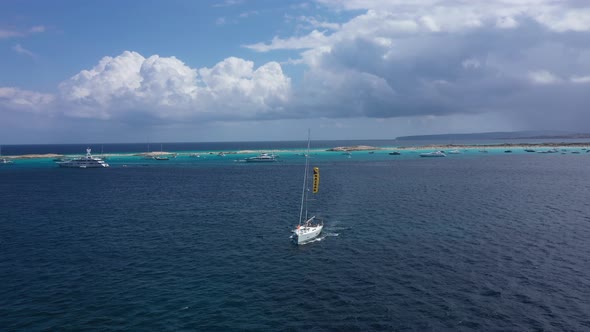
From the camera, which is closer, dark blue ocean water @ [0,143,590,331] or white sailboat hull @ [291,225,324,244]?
dark blue ocean water @ [0,143,590,331]

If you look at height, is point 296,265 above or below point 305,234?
below

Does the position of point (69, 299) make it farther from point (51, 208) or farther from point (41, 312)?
point (51, 208)

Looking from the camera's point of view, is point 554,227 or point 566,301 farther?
point 554,227

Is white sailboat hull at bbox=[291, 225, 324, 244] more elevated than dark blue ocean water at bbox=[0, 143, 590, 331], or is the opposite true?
white sailboat hull at bbox=[291, 225, 324, 244]

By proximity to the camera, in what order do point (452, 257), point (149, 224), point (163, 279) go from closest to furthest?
point (163, 279) → point (452, 257) → point (149, 224)

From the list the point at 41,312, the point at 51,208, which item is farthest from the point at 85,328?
the point at 51,208
